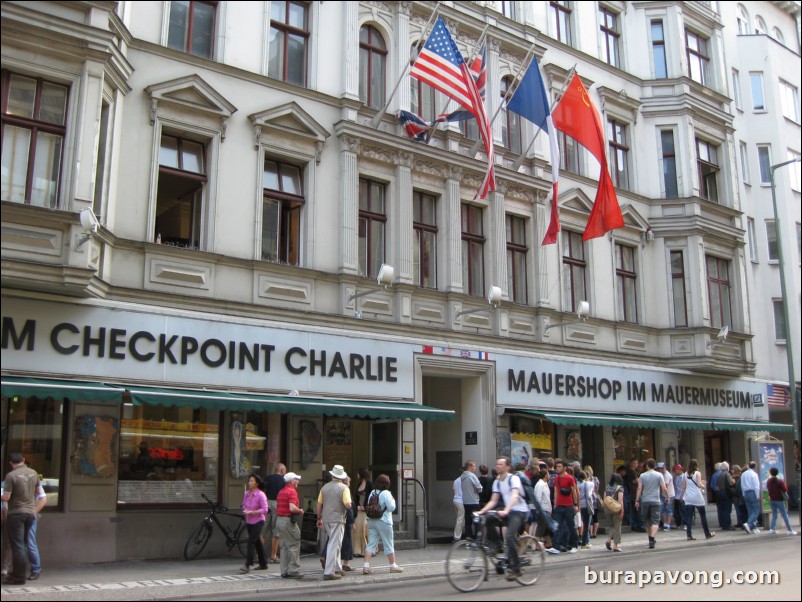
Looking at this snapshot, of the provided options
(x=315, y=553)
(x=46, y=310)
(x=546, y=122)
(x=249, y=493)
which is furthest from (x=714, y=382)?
(x=46, y=310)

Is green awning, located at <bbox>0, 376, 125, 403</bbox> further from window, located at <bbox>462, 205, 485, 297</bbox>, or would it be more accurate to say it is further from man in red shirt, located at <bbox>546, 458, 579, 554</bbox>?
window, located at <bbox>462, 205, 485, 297</bbox>

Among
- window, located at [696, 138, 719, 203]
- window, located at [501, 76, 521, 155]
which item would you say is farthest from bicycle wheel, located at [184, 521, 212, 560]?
window, located at [696, 138, 719, 203]

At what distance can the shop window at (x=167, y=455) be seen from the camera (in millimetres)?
15469

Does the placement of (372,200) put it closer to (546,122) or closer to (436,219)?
(436,219)

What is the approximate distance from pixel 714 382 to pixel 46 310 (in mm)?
20754

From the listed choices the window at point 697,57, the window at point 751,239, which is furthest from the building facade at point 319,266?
the window at point 751,239

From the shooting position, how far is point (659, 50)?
28.5 m

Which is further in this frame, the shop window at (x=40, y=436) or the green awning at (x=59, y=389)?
the shop window at (x=40, y=436)

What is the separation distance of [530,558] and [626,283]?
1496cm

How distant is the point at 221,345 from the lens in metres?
16.2

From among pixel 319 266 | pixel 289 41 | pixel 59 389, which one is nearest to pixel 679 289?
pixel 319 266

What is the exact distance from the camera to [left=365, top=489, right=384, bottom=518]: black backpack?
47.2 ft

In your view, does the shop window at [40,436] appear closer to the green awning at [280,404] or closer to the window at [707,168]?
the green awning at [280,404]

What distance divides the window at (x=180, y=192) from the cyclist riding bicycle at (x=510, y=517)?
8.13 metres
